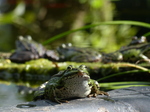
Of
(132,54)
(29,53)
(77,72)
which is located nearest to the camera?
(77,72)

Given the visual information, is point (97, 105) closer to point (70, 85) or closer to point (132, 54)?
point (70, 85)

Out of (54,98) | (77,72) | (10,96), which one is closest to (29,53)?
(10,96)

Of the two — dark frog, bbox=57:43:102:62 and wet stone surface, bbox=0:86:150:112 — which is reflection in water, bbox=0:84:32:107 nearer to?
wet stone surface, bbox=0:86:150:112

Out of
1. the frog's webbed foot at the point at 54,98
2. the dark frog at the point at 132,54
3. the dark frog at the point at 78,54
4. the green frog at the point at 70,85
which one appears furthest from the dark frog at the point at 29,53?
the frog's webbed foot at the point at 54,98

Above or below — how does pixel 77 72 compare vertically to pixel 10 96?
below

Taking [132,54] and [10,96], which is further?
[132,54]

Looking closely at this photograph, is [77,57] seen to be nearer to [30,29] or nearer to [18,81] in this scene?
[18,81]
